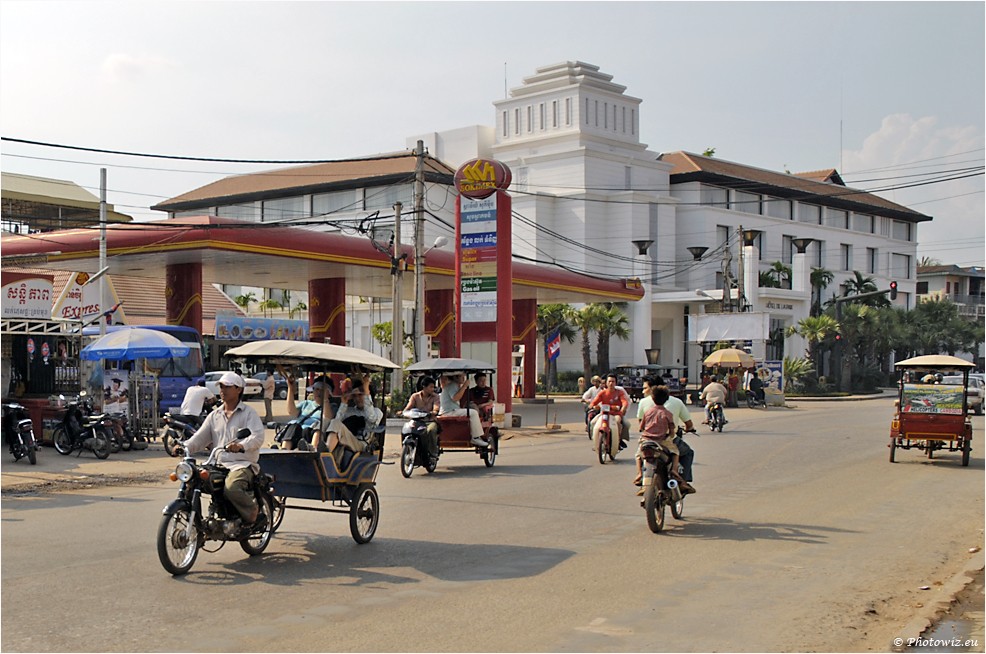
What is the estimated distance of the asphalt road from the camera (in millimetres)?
6395

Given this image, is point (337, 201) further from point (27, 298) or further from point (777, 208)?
point (27, 298)

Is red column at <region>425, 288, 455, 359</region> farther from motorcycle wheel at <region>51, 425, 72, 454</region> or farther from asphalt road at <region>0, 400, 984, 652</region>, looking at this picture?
asphalt road at <region>0, 400, 984, 652</region>

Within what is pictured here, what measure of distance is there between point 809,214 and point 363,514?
7873 cm

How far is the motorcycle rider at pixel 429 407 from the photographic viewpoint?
16.0 metres

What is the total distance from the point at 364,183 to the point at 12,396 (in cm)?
4787

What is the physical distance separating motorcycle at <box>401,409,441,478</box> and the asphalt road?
3.59 ft

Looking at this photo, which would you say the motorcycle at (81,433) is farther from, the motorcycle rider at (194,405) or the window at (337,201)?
the window at (337,201)

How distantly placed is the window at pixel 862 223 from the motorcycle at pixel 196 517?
87.2 metres

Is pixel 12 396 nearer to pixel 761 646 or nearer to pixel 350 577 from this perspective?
pixel 350 577

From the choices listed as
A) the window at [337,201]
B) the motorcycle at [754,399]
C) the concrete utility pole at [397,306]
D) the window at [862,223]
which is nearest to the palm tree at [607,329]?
the motorcycle at [754,399]

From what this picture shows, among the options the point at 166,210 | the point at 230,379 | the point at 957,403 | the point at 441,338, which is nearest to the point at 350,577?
the point at 230,379

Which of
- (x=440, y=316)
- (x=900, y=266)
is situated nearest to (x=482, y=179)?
(x=440, y=316)

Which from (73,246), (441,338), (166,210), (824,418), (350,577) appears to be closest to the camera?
(350,577)

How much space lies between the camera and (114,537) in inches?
388
